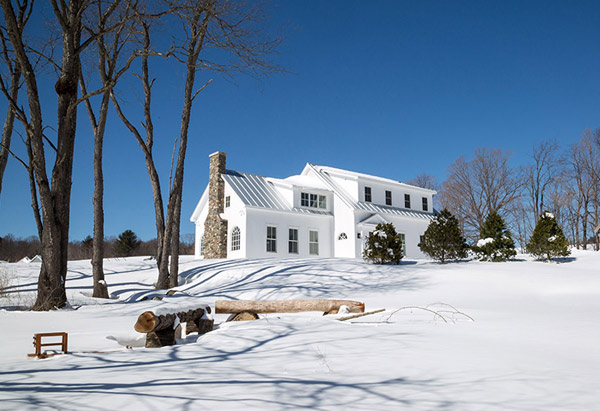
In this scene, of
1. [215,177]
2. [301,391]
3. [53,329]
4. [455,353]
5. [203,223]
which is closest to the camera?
[301,391]

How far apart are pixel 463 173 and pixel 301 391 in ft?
125

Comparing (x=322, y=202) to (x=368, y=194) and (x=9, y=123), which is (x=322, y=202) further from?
(x=9, y=123)

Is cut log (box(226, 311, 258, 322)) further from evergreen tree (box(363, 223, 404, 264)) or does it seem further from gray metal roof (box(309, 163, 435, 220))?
gray metal roof (box(309, 163, 435, 220))

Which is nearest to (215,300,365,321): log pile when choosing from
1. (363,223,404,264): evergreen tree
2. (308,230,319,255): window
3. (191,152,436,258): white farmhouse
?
(363,223,404,264): evergreen tree

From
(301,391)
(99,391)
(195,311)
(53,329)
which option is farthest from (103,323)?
(301,391)

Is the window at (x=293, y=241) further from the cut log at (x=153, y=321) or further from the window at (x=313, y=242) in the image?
the cut log at (x=153, y=321)

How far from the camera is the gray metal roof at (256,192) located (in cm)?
2555

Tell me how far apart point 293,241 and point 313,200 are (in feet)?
10.4

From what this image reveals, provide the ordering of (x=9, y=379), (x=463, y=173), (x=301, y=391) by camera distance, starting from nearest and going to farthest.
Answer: (x=301, y=391) → (x=9, y=379) → (x=463, y=173)

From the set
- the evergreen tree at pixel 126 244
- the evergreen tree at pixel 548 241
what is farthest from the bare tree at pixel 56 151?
the evergreen tree at pixel 126 244

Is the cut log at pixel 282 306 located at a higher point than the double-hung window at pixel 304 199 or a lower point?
lower

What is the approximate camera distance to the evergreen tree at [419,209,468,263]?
2012 centimetres

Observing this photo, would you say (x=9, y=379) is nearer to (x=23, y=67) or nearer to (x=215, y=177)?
(x=23, y=67)

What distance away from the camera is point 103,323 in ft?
29.6
